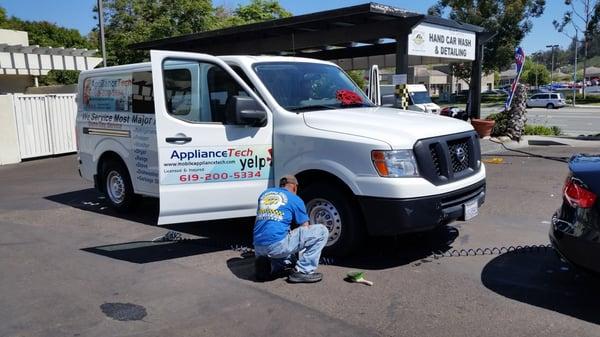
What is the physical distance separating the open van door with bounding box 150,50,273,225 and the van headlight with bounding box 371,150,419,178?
4.39 feet

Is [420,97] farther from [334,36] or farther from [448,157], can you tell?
[448,157]

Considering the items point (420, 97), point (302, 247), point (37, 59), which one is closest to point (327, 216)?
point (302, 247)

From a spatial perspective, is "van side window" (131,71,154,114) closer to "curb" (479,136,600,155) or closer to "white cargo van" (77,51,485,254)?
"white cargo van" (77,51,485,254)

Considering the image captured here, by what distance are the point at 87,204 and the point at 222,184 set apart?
4359mm

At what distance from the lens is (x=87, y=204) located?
9.29 metres

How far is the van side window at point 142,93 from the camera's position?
7.39m

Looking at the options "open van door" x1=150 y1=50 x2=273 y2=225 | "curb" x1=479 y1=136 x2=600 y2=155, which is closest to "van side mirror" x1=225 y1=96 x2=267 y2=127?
"open van door" x1=150 y1=50 x2=273 y2=225

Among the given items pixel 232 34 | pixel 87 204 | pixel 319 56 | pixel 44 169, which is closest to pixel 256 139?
pixel 87 204

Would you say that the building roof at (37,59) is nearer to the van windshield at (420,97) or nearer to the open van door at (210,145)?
the van windshield at (420,97)

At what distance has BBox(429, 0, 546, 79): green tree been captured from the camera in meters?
46.0

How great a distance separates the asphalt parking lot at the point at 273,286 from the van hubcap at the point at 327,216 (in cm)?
29

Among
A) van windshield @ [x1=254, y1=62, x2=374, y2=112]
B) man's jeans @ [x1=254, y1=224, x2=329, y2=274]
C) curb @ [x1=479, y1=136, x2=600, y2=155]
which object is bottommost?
curb @ [x1=479, y1=136, x2=600, y2=155]

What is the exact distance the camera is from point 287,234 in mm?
5137

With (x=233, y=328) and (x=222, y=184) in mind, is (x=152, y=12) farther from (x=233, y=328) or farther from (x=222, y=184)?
(x=233, y=328)
